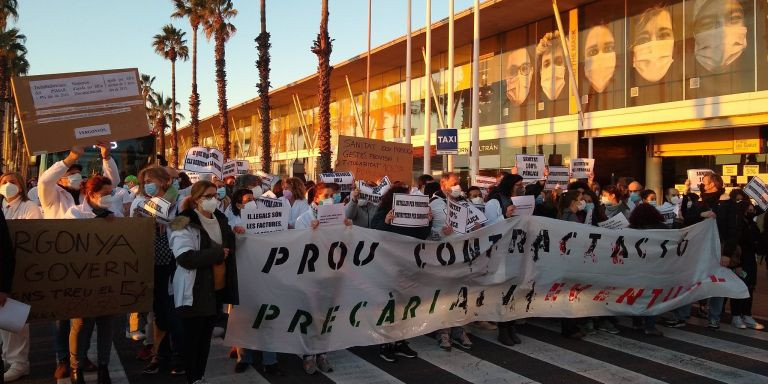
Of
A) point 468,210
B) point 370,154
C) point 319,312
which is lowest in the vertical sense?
point 319,312

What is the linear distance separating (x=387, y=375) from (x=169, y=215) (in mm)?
2487

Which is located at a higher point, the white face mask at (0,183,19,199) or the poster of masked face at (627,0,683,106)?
the poster of masked face at (627,0,683,106)

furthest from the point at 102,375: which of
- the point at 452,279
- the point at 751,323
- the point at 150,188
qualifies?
the point at 751,323

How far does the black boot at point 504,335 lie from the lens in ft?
22.7

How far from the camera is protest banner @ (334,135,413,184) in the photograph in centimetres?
1122

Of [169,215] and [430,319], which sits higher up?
[169,215]

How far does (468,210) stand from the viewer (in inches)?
279

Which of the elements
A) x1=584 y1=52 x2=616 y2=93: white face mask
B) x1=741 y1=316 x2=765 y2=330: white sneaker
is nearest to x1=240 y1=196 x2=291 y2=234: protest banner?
x1=741 y1=316 x2=765 y2=330: white sneaker

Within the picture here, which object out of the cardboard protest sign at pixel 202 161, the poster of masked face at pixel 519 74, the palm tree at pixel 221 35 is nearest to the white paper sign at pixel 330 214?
the cardboard protest sign at pixel 202 161

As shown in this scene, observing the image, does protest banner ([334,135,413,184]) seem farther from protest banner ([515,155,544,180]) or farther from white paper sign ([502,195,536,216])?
white paper sign ([502,195,536,216])

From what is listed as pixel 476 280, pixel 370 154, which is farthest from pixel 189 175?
pixel 476 280

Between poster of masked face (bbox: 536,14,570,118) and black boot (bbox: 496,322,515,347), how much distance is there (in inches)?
713

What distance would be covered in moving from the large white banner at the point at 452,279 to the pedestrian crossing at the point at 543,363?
31 centimetres

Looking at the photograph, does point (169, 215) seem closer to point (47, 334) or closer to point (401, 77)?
point (47, 334)
